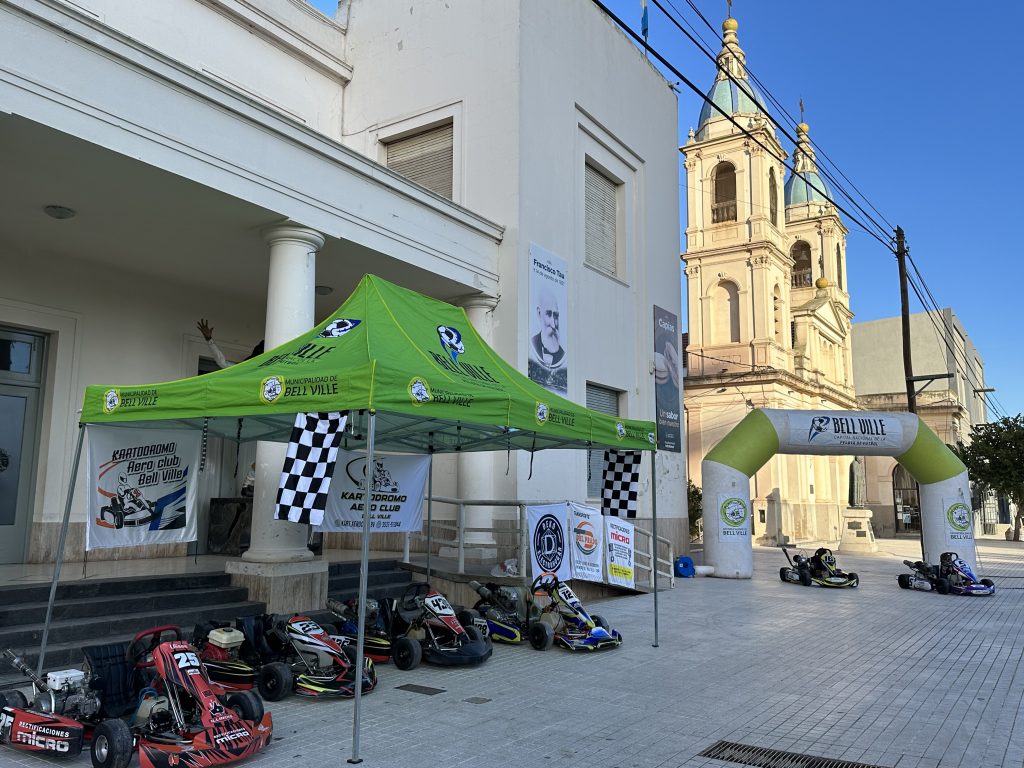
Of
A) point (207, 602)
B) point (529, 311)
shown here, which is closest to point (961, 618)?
point (529, 311)

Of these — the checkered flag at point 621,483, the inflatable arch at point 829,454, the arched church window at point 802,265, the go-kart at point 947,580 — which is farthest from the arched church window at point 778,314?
the checkered flag at point 621,483

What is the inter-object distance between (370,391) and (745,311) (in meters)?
38.6

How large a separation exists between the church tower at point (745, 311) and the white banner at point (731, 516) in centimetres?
2054

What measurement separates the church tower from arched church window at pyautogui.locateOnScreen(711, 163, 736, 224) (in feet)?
0.19

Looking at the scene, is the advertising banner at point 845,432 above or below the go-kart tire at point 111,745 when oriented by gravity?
above

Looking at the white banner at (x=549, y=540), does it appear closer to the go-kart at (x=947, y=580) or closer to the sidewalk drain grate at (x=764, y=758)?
the sidewalk drain grate at (x=764, y=758)

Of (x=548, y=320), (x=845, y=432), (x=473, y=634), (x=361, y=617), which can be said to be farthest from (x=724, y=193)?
(x=361, y=617)

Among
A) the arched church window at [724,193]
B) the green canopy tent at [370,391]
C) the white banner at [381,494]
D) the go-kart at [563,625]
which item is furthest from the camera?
the arched church window at [724,193]

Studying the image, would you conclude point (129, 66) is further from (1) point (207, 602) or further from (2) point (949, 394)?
(2) point (949, 394)

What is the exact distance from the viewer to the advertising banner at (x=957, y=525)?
59.5 feet

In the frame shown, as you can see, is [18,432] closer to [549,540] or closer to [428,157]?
[549,540]

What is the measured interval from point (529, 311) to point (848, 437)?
850 centimetres

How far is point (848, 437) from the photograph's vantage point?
60.7ft

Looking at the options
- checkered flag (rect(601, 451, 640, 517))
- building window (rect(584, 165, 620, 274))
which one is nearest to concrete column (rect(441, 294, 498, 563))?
checkered flag (rect(601, 451, 640, 517))
